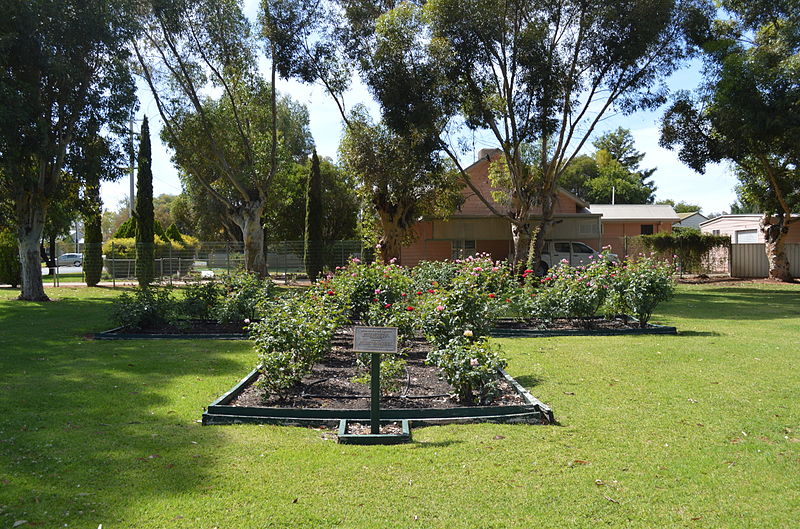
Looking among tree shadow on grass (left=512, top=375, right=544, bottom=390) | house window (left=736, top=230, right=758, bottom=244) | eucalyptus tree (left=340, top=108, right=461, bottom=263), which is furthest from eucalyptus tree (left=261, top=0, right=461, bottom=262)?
house window (left=736, top=230, right=758, bottom=244)

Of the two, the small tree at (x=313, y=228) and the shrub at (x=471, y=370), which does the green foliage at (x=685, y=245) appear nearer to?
the small tree at (x=313, y=228)

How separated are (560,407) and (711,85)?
69.3 feet

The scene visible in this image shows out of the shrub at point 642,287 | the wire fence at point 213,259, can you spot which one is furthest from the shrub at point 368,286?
the wire fence at point 213,259

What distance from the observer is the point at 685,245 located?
92.5 feet

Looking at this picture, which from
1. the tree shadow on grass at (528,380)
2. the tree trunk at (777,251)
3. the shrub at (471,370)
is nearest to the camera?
the shrub at (471,370)

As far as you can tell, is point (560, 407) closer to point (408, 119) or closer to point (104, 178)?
point (408, 119)

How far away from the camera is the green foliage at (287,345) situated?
605 cm

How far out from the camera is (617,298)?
37.0 ft

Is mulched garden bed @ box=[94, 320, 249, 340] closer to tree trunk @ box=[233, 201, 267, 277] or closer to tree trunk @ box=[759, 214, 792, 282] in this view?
tree trunk @ box=[233, 201, 267, 277]

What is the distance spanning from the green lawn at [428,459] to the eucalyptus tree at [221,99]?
57.1 feet

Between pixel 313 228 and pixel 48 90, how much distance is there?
1321cm

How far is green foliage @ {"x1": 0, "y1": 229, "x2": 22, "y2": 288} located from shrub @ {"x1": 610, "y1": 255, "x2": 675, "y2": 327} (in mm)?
26170

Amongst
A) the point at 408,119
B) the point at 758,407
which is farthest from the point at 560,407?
the point at 408,119

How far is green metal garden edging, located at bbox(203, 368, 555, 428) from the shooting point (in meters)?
5.47
